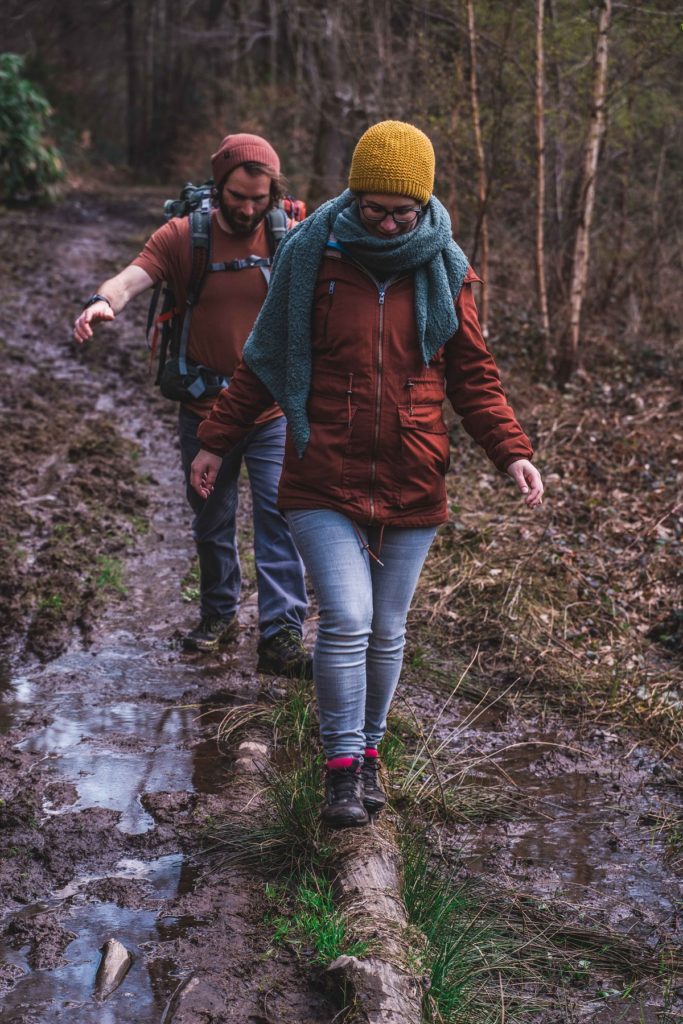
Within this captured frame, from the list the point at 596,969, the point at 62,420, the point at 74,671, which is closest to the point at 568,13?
the point at 62,420

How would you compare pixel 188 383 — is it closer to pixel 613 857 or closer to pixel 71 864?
pixel 71 864

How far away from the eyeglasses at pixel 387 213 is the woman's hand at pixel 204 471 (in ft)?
2.98

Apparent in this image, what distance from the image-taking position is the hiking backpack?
451 centimetres

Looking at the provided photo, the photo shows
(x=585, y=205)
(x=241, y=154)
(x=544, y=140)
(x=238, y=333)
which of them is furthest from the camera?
(x=544, y=140)

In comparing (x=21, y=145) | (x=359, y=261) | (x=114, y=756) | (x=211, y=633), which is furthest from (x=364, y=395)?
(x=21, y=145)

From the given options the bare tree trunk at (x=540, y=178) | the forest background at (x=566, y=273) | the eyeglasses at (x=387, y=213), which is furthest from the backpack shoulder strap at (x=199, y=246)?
the bare tree trunk at (x=540, y=178)

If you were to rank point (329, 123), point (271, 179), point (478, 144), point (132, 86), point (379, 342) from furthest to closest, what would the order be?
1. point (132, 86)
2. point (329, 123)
3. point (478, 144)
4. point (271, 179)
5. point (379, 342)

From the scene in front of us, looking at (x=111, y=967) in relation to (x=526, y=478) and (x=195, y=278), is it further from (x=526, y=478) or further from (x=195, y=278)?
(x=195, y=278)

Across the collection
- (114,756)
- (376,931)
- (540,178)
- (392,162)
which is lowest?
(114,756)

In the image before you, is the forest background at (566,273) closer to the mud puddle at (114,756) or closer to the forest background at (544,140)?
the forest background at (544,140)

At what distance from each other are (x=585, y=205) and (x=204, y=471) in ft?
22.0

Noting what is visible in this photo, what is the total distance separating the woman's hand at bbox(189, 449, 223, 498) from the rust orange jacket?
28cm

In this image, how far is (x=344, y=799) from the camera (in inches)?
128

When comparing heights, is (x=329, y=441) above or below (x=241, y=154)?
below
